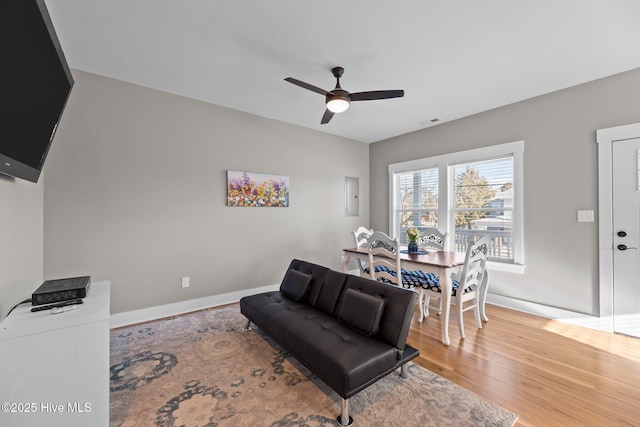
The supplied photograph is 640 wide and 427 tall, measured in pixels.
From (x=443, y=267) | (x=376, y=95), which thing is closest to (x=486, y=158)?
(x=443, y=267)

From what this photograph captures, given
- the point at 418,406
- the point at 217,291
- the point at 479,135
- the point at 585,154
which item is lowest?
the point at 418,406

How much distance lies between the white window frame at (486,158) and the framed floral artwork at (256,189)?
2.25m

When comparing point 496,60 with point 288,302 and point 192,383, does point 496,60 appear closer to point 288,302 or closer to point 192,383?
point 288,302

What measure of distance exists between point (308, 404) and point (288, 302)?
100 centimetres

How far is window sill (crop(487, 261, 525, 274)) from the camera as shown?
344 cm

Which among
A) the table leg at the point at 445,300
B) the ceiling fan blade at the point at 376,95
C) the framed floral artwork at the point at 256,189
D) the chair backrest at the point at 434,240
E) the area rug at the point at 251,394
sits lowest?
the area rug at the point at 251,394

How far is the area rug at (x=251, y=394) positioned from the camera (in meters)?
1.62

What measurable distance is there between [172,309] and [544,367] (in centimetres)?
379

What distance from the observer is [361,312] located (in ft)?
6.52

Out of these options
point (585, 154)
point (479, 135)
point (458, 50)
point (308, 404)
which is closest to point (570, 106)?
point (585, 154)

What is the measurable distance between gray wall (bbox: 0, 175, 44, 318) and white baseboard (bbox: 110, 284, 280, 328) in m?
0.84

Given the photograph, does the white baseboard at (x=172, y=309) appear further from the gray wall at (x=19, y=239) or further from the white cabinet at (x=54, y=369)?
the white cabinet at (x=54, y=369)

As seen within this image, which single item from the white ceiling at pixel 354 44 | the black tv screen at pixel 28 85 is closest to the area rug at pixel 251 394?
the black tv screen at pixel 28 85

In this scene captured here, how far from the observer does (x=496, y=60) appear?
2.56m
